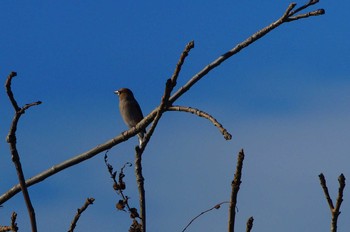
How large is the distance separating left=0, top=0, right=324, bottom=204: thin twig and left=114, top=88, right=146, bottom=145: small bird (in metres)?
14.4

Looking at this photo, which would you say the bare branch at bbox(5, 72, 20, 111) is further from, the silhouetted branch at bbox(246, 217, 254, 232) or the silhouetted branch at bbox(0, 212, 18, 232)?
the silhouetted branch at bbox(246, 217, 254, 232)

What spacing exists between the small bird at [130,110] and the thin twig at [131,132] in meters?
14.4

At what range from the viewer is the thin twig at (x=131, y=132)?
12.9 feet

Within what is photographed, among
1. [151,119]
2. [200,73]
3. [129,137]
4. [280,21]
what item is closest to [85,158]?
[129,137]

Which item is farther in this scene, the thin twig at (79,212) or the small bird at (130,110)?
the small bird at (130,110)

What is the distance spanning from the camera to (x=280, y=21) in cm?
452

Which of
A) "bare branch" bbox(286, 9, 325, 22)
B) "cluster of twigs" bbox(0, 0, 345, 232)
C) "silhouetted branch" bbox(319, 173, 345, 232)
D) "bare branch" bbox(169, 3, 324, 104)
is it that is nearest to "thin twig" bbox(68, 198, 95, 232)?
"cluster of twigs" bbox(0, 0, 345, 232)

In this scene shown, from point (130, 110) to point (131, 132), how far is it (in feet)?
51.0

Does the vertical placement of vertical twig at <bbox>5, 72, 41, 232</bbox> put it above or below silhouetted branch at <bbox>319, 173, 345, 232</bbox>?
above

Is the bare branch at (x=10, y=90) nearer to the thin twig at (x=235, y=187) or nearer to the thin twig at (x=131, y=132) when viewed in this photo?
the thin twig at (x=131, y=132)

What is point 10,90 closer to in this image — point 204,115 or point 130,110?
point 204,115

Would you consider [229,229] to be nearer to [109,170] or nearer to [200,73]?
[200,73]

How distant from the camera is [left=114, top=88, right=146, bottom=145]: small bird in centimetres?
1941

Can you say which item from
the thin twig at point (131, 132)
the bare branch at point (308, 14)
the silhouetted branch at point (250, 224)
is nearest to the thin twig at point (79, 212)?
the thin twig at point (131, 132)
